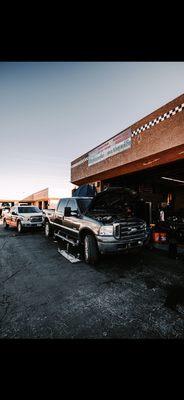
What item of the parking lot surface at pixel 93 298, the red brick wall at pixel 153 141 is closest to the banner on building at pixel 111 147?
the red brick wall at pixel 153 141

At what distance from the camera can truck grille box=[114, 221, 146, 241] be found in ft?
14.8

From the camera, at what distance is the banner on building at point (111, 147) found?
8.55 metres

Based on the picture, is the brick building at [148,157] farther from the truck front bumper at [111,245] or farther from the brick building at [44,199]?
the brick building at [44,199]

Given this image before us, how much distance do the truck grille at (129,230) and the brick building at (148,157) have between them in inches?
131

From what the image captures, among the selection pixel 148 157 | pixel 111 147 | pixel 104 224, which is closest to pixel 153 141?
pixel 148 157

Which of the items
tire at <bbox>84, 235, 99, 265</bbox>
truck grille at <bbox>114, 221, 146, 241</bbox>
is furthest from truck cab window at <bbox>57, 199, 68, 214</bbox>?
truck grille at <bbox>114, 221, 146, 241</bbox>

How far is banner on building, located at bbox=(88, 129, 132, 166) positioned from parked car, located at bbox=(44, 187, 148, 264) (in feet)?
11.2

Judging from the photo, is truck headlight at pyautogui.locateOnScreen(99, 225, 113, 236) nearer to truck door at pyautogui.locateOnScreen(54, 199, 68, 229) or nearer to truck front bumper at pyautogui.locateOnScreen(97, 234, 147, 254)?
truck front bumper at pyautogui.locateOnScreen(97, 234, 147, 254)

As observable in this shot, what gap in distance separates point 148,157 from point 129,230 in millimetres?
4016

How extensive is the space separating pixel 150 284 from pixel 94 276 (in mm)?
1279

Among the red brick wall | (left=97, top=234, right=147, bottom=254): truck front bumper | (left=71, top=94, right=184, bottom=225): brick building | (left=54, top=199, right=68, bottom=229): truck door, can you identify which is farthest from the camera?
(left=54, top=199, right=68, bottom=229): truck door

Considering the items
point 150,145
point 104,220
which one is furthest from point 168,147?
point 104,220
